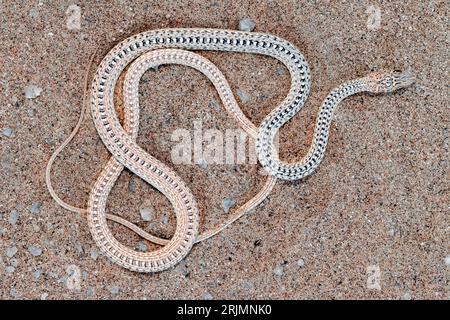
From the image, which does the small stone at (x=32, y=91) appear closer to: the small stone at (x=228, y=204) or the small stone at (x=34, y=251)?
the small stone at (x=34, y=251)

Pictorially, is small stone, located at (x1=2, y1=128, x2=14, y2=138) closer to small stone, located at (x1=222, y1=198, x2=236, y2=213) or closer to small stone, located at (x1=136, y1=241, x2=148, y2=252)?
small stone, located at (x1=136, y1=241, x2=148, y2=252)

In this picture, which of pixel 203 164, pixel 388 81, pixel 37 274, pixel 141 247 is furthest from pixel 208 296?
pixel 388 81

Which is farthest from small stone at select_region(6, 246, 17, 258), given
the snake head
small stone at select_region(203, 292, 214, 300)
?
the snake head

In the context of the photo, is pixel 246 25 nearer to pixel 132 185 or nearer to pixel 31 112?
pixel 132 185

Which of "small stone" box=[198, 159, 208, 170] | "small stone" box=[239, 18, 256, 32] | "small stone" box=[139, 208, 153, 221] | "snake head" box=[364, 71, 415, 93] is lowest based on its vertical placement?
"small stone" box=[139, 208, 153, 221]

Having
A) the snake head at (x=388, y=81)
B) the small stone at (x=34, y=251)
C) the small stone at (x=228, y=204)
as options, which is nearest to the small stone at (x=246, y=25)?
the snake head at (x=388, y=81)

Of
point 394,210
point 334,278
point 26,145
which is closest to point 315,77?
point 394,210
